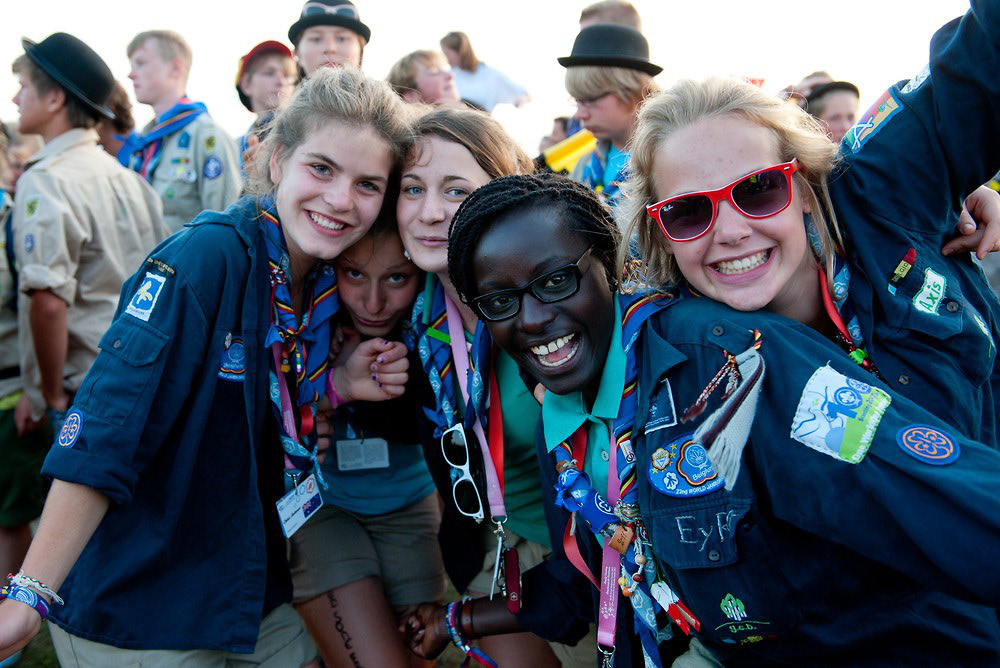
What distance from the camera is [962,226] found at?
2275mm

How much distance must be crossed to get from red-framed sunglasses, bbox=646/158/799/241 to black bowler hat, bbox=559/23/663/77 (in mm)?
2583

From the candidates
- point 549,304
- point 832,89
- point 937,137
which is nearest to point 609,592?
point 549,304

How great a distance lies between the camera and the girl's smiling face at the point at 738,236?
6.89ft

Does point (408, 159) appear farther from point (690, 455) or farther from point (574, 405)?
point (690, 455)

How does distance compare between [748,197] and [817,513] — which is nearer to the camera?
[817,513]

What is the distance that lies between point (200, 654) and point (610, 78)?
3549mm

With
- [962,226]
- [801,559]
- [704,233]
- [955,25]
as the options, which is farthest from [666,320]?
[955,25]

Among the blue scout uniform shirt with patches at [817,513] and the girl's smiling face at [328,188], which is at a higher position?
the girl's smiling face at [328,188]

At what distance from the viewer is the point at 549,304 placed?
2330mm

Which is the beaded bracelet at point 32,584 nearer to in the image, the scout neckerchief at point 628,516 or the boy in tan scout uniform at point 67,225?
the scout neckerchief at point 628,516

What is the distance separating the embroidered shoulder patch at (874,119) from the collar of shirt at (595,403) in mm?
839

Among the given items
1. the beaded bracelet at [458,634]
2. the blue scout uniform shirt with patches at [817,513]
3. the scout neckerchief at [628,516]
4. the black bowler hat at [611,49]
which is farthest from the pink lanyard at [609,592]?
the black bowler hat at [611,49]

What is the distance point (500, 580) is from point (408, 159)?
1620 mm

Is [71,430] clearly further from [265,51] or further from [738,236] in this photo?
[265,51]
